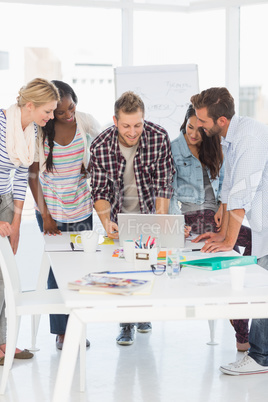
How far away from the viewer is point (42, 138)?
343 centimetres

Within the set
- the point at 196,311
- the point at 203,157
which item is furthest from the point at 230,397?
the point at 203,157

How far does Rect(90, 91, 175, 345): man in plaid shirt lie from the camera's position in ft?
11.2

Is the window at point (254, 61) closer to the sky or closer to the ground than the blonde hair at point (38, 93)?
closer to the sky

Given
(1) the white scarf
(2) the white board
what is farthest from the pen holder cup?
(2) the white board

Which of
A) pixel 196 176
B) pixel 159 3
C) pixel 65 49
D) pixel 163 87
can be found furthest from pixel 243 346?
pixel 159 3

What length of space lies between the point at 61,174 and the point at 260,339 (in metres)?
1.44

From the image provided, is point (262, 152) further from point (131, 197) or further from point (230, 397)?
point (230, 397)

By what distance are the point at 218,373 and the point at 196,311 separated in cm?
123

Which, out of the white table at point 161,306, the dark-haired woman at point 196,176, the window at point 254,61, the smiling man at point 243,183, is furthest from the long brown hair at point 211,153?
the window at point 254,61

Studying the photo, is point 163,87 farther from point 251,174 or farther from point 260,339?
point 260,339

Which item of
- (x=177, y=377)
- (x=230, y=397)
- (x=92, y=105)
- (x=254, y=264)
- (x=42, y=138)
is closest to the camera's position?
(x=254, y=264)

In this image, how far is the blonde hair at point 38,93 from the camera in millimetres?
3127

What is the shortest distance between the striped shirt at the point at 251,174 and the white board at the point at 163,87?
189 cm

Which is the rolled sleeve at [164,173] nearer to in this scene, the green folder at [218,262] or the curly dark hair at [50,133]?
the curly dark hair at [50,133]
